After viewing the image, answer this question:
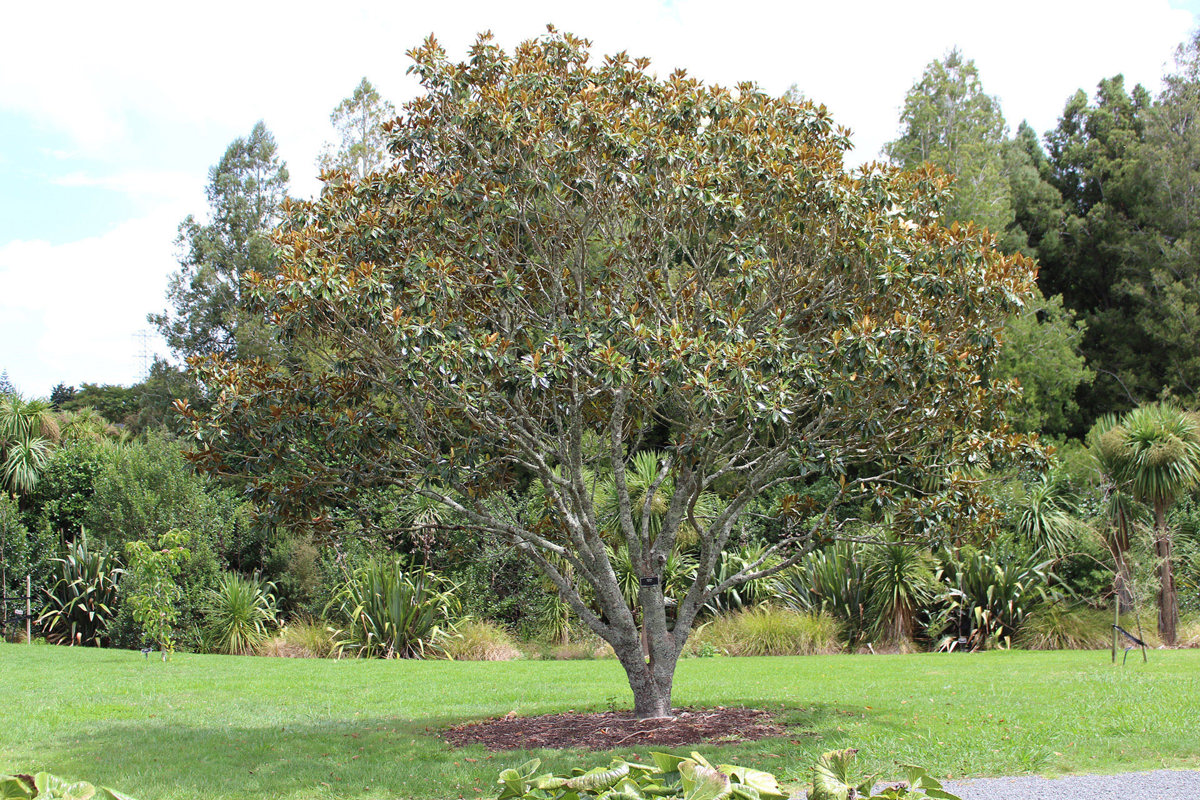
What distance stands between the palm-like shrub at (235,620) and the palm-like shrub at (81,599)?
2253mm

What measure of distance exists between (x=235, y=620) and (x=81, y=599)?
3.28 metres

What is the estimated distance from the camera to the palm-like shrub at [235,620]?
1578 cm

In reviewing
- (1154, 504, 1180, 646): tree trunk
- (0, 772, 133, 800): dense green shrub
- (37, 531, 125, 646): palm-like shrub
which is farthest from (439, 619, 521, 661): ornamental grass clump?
(0, 772, 133, 800): dense green shrub

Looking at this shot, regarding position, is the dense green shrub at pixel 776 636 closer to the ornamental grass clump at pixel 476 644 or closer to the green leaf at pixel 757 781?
the ornamental grass clump at pixel 476 644

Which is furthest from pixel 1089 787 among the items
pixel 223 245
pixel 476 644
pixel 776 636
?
pixel 223 245

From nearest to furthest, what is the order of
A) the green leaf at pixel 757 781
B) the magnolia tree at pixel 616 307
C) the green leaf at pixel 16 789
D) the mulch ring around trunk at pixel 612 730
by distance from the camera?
the green leaf at pixel 16 789 < the green leaf at pixel 757 781 < the magnolia tree at pixel 616 307 < the mulch ring around trunk at pixel 612 730

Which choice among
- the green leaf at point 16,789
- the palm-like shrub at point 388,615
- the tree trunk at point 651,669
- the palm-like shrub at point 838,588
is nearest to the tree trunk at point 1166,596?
the palm-like shrub at point 838,588

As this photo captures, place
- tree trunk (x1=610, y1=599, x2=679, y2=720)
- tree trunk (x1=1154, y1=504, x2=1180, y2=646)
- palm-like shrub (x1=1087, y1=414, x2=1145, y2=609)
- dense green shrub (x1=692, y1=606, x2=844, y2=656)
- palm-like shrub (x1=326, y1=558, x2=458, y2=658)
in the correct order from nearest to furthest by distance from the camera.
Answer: tree trunk (x1=610, y1=599, x2=679, y2=720)
tree trunk (x1=1154, y1=504, x2=1180, y2=646)
palm-like shrub (x1=326, y1=558, x2=458, y2=658)
dense green shrub (x1=692, y1=606, x2=844, y2=656)
palm-like shrub (x1=1087, y1=414, x2=1145, y2=609)

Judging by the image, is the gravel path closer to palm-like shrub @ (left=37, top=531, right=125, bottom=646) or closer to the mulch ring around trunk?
the mulch ring around trunk

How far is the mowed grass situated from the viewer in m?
6.40

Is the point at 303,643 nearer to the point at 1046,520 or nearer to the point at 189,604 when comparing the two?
the point at 189,604

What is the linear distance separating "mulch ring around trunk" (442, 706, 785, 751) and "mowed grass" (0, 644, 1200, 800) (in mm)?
297

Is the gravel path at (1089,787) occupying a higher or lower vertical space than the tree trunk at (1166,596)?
lower

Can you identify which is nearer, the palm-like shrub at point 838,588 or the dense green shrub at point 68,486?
the palm-like shrub at point 838,588
